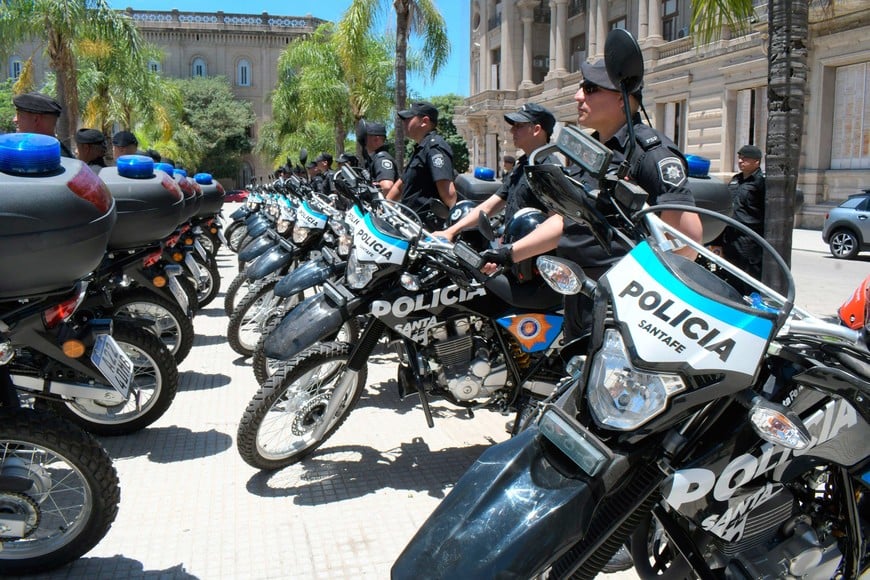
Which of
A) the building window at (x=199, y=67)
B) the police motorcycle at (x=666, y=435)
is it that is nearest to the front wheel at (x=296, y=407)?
the police motorcycle at (x=666, y=435)

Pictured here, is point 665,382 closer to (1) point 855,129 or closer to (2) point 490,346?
(2) point 490,346

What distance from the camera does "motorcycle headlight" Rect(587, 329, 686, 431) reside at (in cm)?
171

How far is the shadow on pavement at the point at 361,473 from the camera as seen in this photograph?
147 inches

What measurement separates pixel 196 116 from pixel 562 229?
6436 centimetres

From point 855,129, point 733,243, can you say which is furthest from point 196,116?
point 733,243

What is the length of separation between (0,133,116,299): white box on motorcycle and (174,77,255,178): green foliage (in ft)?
203

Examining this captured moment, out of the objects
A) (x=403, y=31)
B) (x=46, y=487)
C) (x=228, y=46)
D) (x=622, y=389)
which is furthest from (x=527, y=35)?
(x=622, y=389)

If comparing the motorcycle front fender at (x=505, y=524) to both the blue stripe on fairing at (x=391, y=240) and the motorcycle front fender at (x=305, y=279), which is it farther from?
the motorcycle front fender at (x=305, y=279)

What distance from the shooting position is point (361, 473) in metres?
3.97

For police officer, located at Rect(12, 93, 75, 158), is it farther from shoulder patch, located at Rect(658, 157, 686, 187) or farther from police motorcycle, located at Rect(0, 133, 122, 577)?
shoulder patch, located at Rect(658, 157, 686, 187)

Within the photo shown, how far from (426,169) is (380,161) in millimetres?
1561

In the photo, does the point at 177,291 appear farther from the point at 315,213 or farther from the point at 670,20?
the point at 670,20

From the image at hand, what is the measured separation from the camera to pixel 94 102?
25.1m

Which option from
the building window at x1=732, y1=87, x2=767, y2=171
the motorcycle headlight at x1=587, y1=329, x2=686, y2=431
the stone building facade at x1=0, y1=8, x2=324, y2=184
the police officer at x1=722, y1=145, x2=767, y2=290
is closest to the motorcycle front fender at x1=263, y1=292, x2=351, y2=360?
the motorcycle headlight at x1=587, y1=329, x2=686, y2=431
